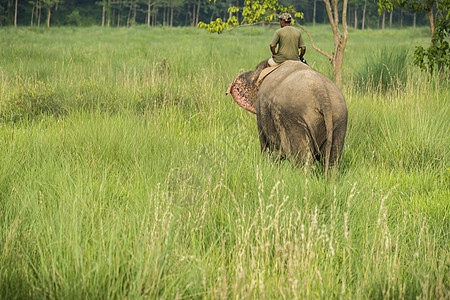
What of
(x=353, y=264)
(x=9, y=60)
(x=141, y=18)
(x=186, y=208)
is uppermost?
(x=141, y=18)

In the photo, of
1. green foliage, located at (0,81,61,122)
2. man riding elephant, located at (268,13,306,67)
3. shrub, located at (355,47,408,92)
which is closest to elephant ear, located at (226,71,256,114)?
man riding elephant, located at (268,13,306,67)

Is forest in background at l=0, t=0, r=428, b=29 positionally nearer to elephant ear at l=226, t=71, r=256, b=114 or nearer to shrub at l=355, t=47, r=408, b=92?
shrub at l=355, t=47, r=408, b=92

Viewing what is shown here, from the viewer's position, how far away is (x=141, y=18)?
84750mm

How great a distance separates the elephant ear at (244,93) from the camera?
5.75 meters

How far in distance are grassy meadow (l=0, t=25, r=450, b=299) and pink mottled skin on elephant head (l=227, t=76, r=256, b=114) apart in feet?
1.64

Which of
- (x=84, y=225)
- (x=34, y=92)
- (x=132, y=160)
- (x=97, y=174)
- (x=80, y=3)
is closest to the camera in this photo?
(x=84, y=225)

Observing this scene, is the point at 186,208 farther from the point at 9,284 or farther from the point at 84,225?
the point at 9,284

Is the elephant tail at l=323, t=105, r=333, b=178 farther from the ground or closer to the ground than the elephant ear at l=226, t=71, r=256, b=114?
closer to the ground

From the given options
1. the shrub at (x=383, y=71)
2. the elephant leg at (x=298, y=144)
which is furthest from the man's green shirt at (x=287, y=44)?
the shrub at (x=383, y=71)

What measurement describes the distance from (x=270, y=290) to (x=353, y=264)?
3.00 ft

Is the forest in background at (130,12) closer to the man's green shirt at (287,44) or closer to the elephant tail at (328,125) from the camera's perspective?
the man's green shirt at (287,44)

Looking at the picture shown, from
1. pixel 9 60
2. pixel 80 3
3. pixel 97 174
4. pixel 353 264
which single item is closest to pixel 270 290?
pixel 353 264

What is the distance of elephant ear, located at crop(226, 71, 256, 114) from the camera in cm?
575

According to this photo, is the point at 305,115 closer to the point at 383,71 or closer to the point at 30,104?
the point at 30,104
